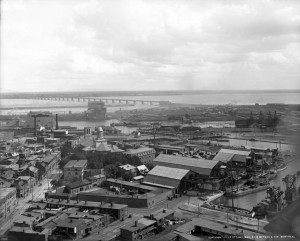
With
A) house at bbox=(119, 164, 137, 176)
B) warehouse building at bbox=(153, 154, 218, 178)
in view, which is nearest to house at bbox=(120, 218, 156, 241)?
warehouse building at bbox=(153, 154, 218, 178)

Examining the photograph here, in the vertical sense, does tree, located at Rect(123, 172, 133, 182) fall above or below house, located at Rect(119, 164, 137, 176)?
below

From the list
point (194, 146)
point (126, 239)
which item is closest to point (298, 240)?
point (126, 239)

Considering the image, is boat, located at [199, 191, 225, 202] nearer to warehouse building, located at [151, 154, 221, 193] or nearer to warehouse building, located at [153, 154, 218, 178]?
warehouse building, located at [151, 154, 221, 193]

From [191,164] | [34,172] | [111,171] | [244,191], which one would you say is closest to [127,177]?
[111,171]

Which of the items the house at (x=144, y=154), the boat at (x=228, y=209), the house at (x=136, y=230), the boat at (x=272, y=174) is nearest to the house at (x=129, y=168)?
the house at (x=144, y=154)

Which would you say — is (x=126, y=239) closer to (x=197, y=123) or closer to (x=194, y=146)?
(x=194, y=146)

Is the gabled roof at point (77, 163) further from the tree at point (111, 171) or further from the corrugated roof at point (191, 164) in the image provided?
the corrugated roof at point (191, 164)
